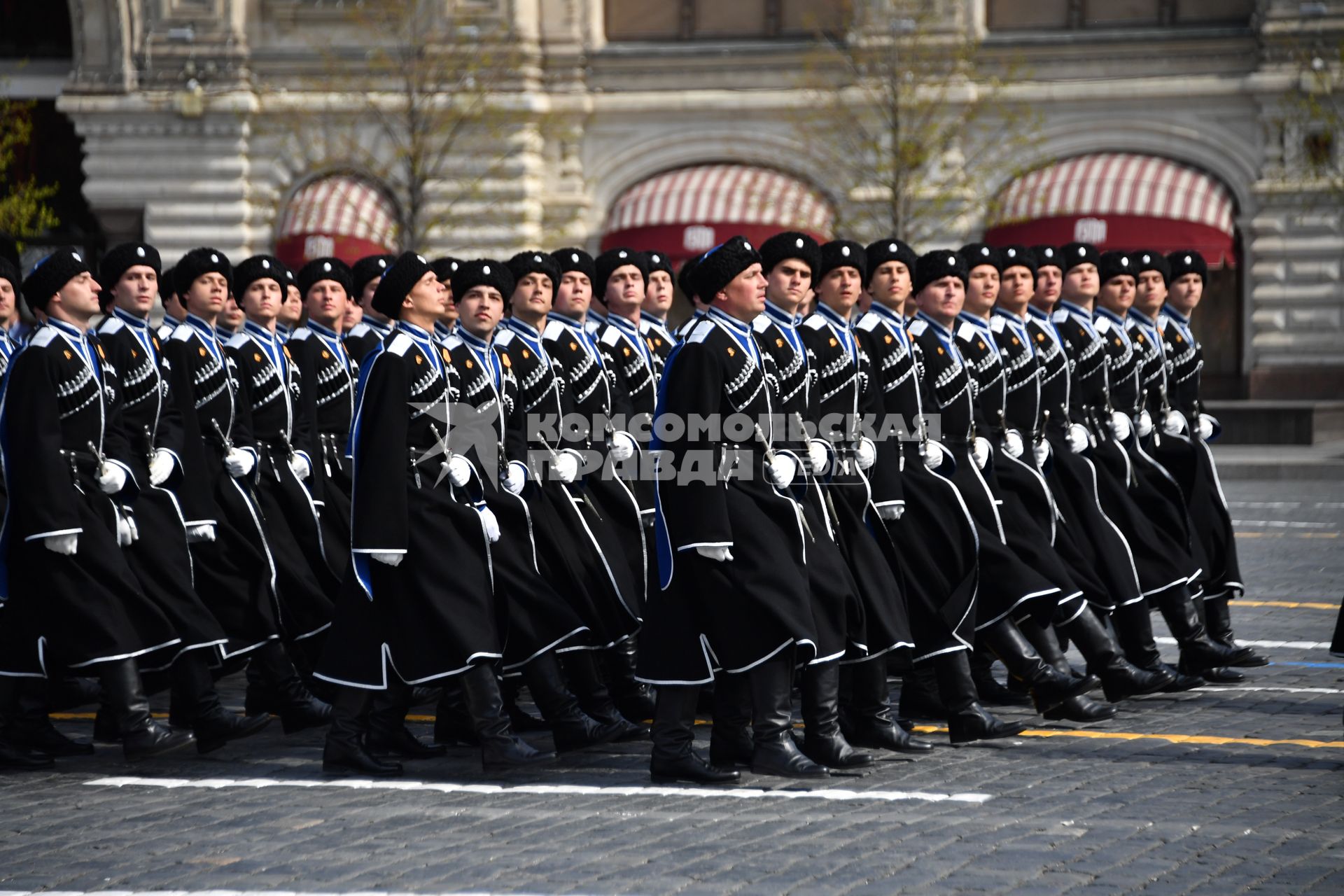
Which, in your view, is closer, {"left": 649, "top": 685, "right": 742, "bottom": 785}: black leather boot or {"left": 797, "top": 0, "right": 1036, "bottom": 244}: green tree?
{"left": 649, "top": 685, "right": 742, "bottom": 785}: black leather boot

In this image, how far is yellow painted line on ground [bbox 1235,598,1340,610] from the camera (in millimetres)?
12148

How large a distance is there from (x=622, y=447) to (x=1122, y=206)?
2001 cm

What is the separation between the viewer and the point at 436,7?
94.7 feet

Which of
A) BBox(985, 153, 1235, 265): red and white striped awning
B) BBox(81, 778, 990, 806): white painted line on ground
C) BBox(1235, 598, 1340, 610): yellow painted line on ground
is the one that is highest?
BBox(985, 153, 1235, 265): red and white striped awning

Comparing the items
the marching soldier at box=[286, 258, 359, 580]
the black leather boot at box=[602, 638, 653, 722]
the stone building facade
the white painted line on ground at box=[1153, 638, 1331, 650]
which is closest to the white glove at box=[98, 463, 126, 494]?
the marching soldier at box=[286, 258, 359, 580]

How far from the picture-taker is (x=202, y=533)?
868cm

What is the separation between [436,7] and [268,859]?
78.5 feet

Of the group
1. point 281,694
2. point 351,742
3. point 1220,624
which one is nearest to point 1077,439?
point 1220,624

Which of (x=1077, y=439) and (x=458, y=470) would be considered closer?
(x=458, y=470)

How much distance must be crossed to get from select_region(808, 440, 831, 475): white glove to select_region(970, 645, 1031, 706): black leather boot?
178 centimetres

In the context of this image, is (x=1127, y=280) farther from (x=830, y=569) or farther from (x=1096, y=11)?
(x=1096, y=11)

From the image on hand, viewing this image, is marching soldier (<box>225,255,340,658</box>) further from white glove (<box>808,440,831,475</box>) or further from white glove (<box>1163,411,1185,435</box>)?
white glove (<box>1163,411,1185,435</box>)

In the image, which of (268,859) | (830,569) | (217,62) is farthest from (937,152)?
(268,859)

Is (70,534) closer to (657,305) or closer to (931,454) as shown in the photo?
(931,454)
